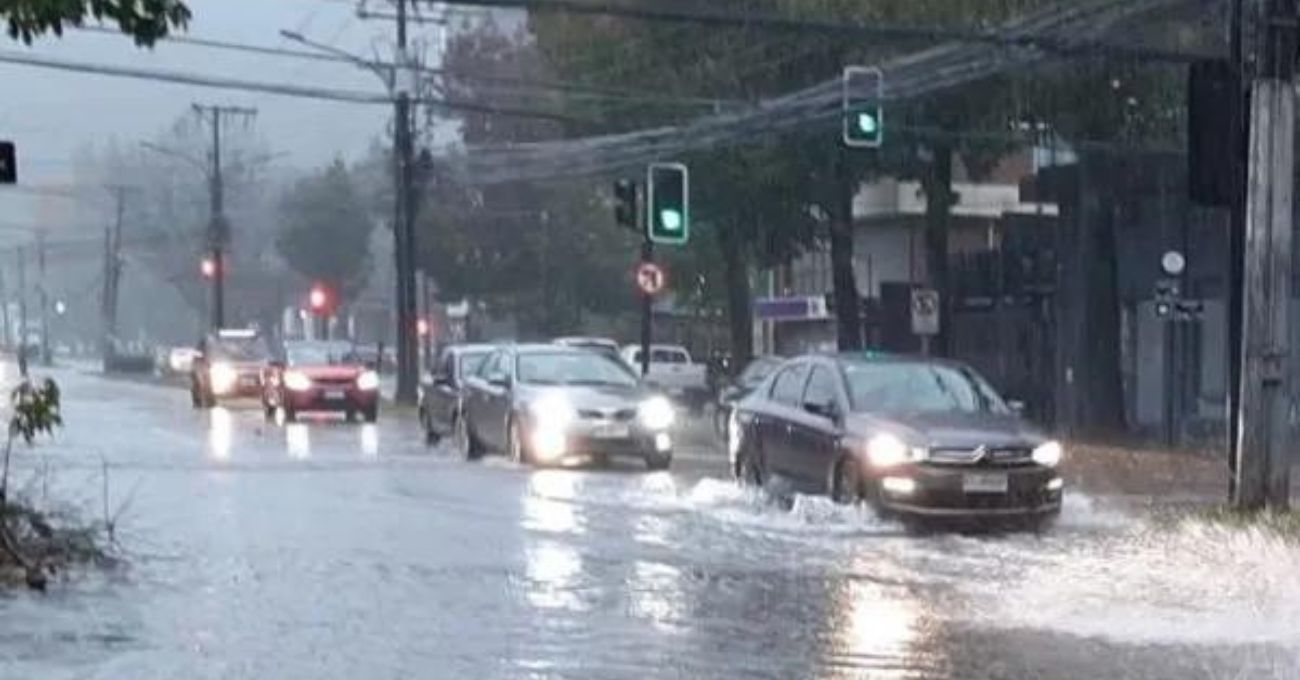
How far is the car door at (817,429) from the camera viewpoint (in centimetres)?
2064

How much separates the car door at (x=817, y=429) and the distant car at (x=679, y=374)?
2995 cm

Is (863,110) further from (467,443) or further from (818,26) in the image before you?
(467,443)

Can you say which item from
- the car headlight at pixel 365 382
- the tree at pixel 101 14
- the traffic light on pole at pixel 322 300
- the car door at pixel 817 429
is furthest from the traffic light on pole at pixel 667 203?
the traffic light on pole at pixel 322 300

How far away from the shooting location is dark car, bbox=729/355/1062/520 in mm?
19438

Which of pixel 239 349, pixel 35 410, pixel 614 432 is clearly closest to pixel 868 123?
pixel 614 432

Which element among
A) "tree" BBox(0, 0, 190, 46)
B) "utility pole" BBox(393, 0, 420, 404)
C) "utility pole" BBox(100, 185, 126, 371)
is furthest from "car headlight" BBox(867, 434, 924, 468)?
"utility pole" BBox(100, 185, 126, 371)

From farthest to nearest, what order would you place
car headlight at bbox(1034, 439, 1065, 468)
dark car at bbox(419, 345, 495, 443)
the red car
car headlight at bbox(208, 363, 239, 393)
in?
car headlight at bbox(208, 363, 239, 393), the red car, dark car at bbox(419, 345, 495, 443), car headlight at bbox(1034, 439, 1065, 468)

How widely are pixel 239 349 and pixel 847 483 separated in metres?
33.3

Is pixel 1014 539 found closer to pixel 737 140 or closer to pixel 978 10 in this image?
pixel 978 10

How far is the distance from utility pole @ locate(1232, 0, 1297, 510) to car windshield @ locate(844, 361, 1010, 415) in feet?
7.36

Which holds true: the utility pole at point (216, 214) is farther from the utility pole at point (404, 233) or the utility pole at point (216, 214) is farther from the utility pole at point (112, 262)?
the utility pole at point (112, 262)

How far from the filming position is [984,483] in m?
19.5

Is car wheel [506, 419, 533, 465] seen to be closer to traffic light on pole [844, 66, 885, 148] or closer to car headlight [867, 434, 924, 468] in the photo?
traffic light on pole [844, 66, 885, 148]

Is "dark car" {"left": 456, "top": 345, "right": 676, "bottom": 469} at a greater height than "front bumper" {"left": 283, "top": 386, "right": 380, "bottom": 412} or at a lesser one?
greater
